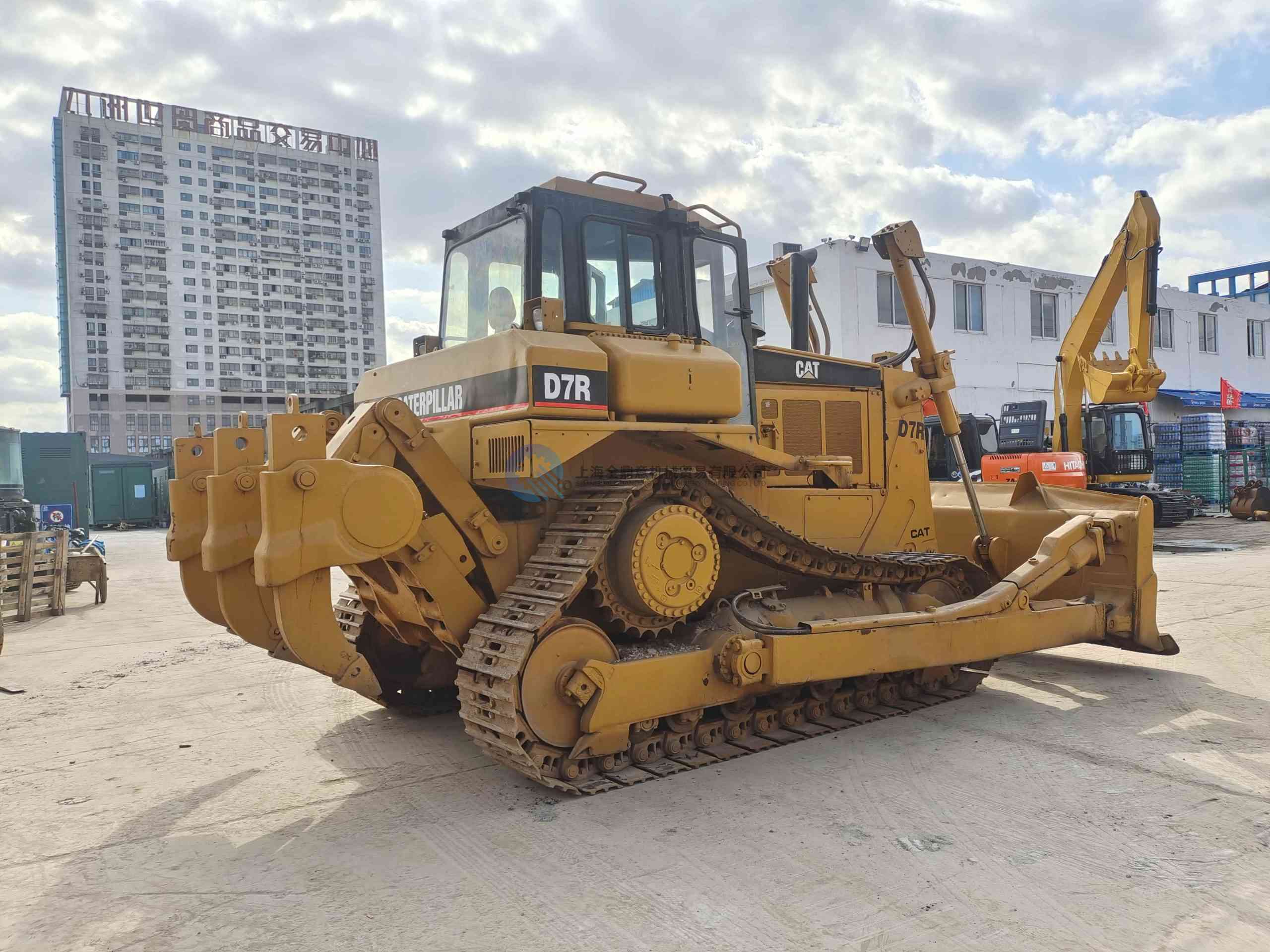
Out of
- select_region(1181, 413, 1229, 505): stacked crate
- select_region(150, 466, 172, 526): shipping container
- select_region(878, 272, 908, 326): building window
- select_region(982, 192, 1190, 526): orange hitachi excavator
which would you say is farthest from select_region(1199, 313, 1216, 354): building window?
select_region(150, 466, 172, 526): shipping container

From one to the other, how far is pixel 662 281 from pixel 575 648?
2454mm

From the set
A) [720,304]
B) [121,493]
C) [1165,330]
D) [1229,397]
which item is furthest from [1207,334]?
[121,493]

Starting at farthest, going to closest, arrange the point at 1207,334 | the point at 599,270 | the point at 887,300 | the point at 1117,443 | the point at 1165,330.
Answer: the point at 1207,334
the point at 1165,330
the point at 887,300
the point at 1117,443
the point at 599,270

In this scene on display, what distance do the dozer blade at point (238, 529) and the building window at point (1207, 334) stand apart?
3869 centimetres

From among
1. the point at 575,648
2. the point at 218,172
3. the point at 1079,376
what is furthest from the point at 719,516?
the point at 218,172

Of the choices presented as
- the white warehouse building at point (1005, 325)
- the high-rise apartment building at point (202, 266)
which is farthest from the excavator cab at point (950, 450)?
the high-rise apartment building at point (202, 266)

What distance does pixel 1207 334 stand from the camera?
3556 cm

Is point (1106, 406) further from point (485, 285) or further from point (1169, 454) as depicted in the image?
point (485, 285)

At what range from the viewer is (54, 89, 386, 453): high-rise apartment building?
9750 cm

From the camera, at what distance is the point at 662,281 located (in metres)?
5.89

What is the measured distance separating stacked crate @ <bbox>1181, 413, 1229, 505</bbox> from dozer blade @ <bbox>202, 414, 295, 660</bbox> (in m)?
28.7

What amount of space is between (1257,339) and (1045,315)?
48.0ft

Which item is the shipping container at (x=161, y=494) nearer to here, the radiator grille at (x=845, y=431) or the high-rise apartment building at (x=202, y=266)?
the radiator grille at (x=845, y=431)

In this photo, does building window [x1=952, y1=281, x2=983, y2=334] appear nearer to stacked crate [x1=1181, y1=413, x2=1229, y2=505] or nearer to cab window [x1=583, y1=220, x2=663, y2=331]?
stacked crate [x1=1181, y1=413, x2=1229, y2=505]
